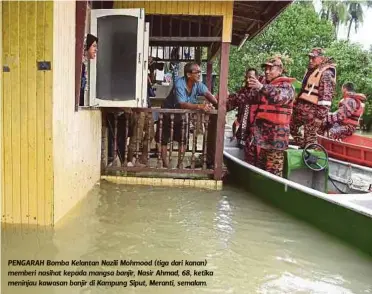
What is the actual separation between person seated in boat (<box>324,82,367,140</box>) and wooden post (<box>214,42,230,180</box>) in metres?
2.89

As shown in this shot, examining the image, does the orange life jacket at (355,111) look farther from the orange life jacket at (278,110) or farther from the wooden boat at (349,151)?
the orange life jacket at (278,110)

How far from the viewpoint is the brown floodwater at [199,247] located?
2.84m

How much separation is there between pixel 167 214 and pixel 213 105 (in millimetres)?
2310

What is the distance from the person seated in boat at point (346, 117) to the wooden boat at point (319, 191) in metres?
1.09

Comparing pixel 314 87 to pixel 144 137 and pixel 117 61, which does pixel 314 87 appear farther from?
pixel 117 61

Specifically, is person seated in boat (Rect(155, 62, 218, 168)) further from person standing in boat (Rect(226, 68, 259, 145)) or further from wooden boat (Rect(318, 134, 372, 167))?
wooden boat (Rect(318, 134, 372, 167))

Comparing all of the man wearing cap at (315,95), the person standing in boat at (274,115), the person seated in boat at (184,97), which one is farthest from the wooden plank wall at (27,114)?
the man wearing cap at (315,95)

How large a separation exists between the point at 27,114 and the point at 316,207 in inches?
109

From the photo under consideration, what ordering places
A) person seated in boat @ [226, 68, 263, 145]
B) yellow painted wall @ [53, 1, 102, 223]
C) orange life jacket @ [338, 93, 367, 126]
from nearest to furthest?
yellow painted wall @ [53, 1, 102, 223] → person seated in boat @ [226, 68, 263, 145] → orange life jacket @ [338, 93, 367, 126]

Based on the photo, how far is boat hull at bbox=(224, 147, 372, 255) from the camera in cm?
347

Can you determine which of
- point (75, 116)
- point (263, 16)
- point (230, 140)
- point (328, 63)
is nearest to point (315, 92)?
point (328, 63)

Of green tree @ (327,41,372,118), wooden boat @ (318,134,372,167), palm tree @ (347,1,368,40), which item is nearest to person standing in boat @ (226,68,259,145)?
wooden boat @ (318,134,372,167)

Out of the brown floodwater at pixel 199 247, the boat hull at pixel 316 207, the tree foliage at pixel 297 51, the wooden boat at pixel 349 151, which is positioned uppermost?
the tree foliage at pixel 297 51

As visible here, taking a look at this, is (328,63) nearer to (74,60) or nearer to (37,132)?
(74,60)
